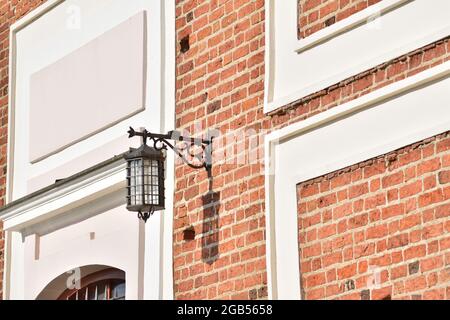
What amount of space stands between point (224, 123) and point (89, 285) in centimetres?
234

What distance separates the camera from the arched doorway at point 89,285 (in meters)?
11.4

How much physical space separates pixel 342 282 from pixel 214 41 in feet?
7.71

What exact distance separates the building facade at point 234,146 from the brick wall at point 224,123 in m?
0.01

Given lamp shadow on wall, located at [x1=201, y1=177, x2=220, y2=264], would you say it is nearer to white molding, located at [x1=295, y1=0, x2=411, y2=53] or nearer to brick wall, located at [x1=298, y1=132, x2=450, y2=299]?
brick wall, located at [x1=298, y1=132, x2=450, y2=299]

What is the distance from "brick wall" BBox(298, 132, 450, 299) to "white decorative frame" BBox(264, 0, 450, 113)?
2.02ft

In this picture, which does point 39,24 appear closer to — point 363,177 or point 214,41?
point 214,41

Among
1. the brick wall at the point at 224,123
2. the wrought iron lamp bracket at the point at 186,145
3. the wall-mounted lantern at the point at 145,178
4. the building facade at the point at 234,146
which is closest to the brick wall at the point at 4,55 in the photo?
the building facade at the point at 234,146

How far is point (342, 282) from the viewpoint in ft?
28.9

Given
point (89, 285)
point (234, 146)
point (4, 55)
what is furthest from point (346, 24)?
point (4, 55)

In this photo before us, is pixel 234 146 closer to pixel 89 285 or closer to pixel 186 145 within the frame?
pixel 186 145

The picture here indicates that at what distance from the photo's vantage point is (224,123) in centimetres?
1005

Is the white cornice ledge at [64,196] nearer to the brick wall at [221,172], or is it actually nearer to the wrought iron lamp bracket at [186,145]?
the wrought iron lamp bracket at [186,145]
